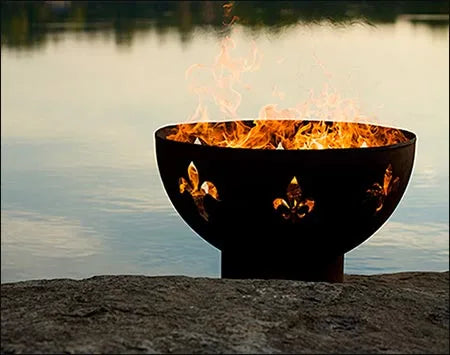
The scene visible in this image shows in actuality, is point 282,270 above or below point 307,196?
below

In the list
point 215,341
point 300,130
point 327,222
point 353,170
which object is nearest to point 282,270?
point 327,222

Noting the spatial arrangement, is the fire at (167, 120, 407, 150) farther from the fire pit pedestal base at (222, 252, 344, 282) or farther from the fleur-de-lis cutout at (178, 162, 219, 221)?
the fire pit pedestal base at (222, 252, 344, 282)

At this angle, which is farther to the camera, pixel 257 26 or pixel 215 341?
pixel 257 26

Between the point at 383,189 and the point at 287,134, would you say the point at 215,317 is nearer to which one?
the point at 383,189

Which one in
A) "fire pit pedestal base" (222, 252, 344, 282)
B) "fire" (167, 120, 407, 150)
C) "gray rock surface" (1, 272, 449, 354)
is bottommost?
"fire pit pedestal base" (222, 252, 344, 282)

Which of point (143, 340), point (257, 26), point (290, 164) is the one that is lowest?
point (143, 340)

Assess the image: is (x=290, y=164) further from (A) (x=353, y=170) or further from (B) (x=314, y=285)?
(B) (x=314, y=285)

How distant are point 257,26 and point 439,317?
1.47m

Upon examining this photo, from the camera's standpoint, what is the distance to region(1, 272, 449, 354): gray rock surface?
2.67 m

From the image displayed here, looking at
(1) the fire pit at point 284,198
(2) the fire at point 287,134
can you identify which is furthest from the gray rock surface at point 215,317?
(2) the fire at point 287,134

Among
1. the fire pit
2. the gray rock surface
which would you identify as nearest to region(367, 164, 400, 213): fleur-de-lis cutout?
the fire pit

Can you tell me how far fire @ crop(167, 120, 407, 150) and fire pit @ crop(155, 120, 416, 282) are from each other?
0.68 ft

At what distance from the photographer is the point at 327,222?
380 centimetres

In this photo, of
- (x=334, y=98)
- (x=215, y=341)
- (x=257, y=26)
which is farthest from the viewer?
(x=334, y=98)
